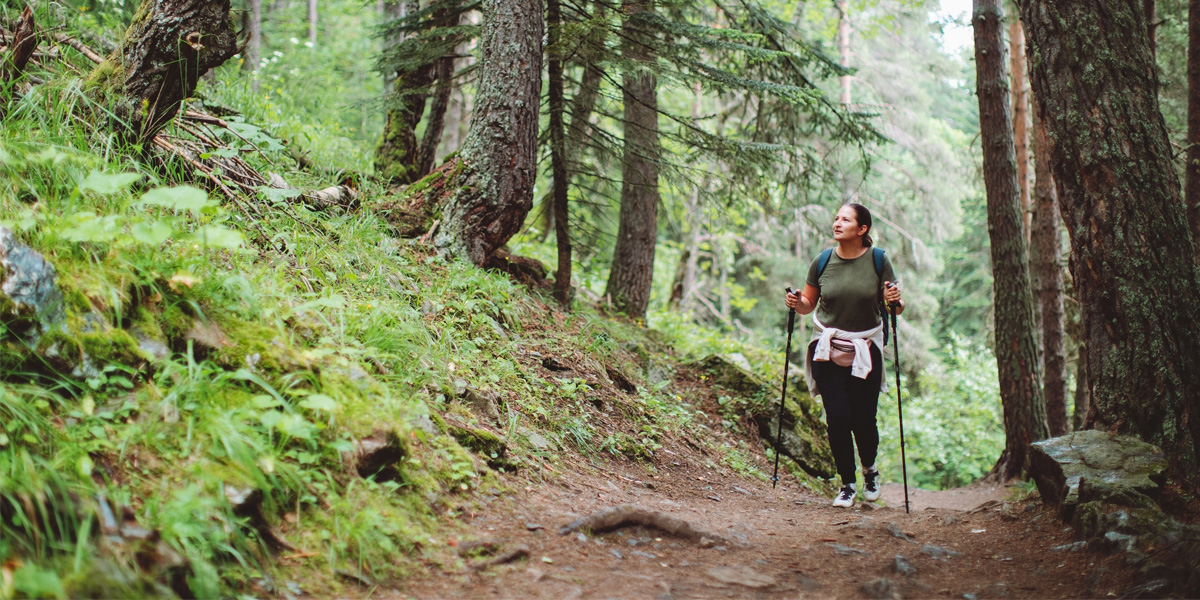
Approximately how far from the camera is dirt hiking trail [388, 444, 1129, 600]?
270 cm

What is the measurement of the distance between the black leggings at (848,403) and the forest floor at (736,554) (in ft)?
1.81

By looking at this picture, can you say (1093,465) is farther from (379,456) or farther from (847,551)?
(379,456)

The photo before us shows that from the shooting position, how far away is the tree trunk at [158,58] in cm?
379

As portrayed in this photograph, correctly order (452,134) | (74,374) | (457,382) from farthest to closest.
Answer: (452,134), (457,382), (74,374)

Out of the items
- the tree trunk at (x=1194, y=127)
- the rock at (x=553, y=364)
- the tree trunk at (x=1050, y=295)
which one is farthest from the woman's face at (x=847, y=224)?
the tree trunk at (x=1050, y=295)

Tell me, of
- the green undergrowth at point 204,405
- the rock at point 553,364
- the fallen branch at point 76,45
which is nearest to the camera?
the green undergrowth at point 204,405

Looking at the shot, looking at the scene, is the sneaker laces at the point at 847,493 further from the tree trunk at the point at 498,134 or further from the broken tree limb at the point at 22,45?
the broken tree limb at the point at 22,45

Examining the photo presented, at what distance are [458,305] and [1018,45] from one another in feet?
36.5

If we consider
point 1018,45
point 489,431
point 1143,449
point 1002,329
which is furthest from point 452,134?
point 1143,449

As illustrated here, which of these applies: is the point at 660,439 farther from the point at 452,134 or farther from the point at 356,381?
the point at 452,134

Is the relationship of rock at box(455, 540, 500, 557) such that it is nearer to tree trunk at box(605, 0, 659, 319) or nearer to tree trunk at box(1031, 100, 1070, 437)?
tree trunk at box(605, 0, 659, 319)

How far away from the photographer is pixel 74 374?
98.7 inches

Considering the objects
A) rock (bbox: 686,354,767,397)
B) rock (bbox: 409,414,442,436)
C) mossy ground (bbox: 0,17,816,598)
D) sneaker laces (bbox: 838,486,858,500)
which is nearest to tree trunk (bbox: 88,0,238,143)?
mossy ground (bbox: 0,17,816,598)

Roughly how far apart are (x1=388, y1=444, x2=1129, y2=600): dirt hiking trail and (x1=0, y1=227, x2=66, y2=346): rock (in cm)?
169
